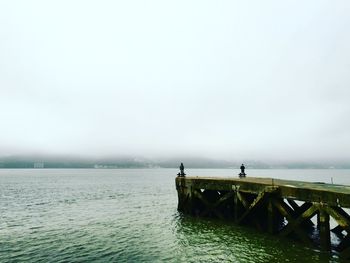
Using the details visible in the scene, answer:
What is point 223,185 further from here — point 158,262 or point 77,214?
point 77,214

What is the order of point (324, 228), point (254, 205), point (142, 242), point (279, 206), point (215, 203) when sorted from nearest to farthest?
1. point (324, 228)
2. point (279, 206)
3. point (142, 242)
4. point (254, 205)
5. point (215, 203)

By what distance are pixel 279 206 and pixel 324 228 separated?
295cm

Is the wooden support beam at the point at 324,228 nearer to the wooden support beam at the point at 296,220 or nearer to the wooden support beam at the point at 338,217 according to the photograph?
the wooden support beam at the point at 338,217

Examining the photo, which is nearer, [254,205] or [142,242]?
[142,242]

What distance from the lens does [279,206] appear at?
1638cm

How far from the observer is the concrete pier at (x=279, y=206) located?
13688 mm

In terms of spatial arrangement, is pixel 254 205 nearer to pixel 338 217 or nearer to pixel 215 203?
pixel 215 203

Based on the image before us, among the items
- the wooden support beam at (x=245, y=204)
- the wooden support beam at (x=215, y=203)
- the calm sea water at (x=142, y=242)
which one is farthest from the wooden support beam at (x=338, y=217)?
the wooden support beam at (x=215, y=203)

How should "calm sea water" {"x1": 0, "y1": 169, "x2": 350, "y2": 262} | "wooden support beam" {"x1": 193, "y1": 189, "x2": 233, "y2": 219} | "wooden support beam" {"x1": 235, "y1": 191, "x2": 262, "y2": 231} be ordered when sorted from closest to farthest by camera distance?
"calm sea water" {"x1": 0, "y1": 169, "x2": 350, "y2": 262}, "wooden support beam" {"x1": 235, "y1": 191, "x2": 262, "y2": 231}, "wooden support beam" {"x1": 193, "y1": 189, "x2": 233, "y2": 219}

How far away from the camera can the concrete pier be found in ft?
44.9

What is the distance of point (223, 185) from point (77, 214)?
53.5ft

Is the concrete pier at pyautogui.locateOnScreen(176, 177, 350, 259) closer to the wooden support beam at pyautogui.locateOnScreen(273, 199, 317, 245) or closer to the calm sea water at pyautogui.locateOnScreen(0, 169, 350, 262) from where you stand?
the wooden support beam at pyautogui.locateOnScreen(273, 199, 317, 245)

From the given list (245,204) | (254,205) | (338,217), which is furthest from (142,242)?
(338,217)

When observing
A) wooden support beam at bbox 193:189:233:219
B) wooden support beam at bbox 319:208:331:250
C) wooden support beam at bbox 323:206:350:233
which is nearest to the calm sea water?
wooden support beam at bbox 319:208:331:250
